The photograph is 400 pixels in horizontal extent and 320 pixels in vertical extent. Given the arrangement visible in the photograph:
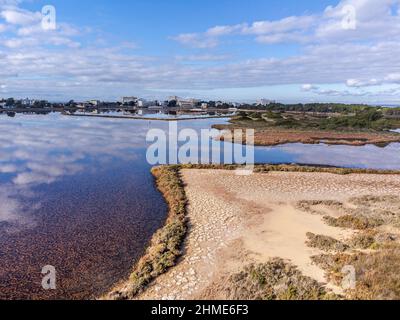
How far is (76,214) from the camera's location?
16281 millimetres

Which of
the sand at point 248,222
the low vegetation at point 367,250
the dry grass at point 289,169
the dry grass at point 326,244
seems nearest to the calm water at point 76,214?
the sand at point 248,222

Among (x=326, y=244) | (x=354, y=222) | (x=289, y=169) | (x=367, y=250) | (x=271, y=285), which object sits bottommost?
(x=271, y=285)

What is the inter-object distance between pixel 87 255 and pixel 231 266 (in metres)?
5.89

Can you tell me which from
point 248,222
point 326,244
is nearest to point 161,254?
point 248,222

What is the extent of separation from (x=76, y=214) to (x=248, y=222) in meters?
9.35

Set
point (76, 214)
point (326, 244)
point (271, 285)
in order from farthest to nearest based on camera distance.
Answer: point (76, 214) → point (326, 244) → point (271, 285)

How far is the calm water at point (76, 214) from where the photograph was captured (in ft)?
35.2

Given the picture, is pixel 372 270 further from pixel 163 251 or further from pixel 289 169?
pixel 289 169

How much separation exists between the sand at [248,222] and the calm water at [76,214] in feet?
7.75

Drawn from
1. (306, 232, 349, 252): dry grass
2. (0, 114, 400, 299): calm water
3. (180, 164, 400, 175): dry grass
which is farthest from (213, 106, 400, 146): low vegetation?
(306, 232, 349, 252): dry grass

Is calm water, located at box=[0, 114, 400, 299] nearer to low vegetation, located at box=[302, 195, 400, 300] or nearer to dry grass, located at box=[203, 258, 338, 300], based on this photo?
dry grass, located at box=[203, 258, 338, 300]

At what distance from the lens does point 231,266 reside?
1071 centimetres

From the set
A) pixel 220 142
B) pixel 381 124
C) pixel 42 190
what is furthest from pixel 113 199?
pixel 381 124

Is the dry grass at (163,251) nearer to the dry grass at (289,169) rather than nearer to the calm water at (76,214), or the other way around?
the calm water at (76,214)
